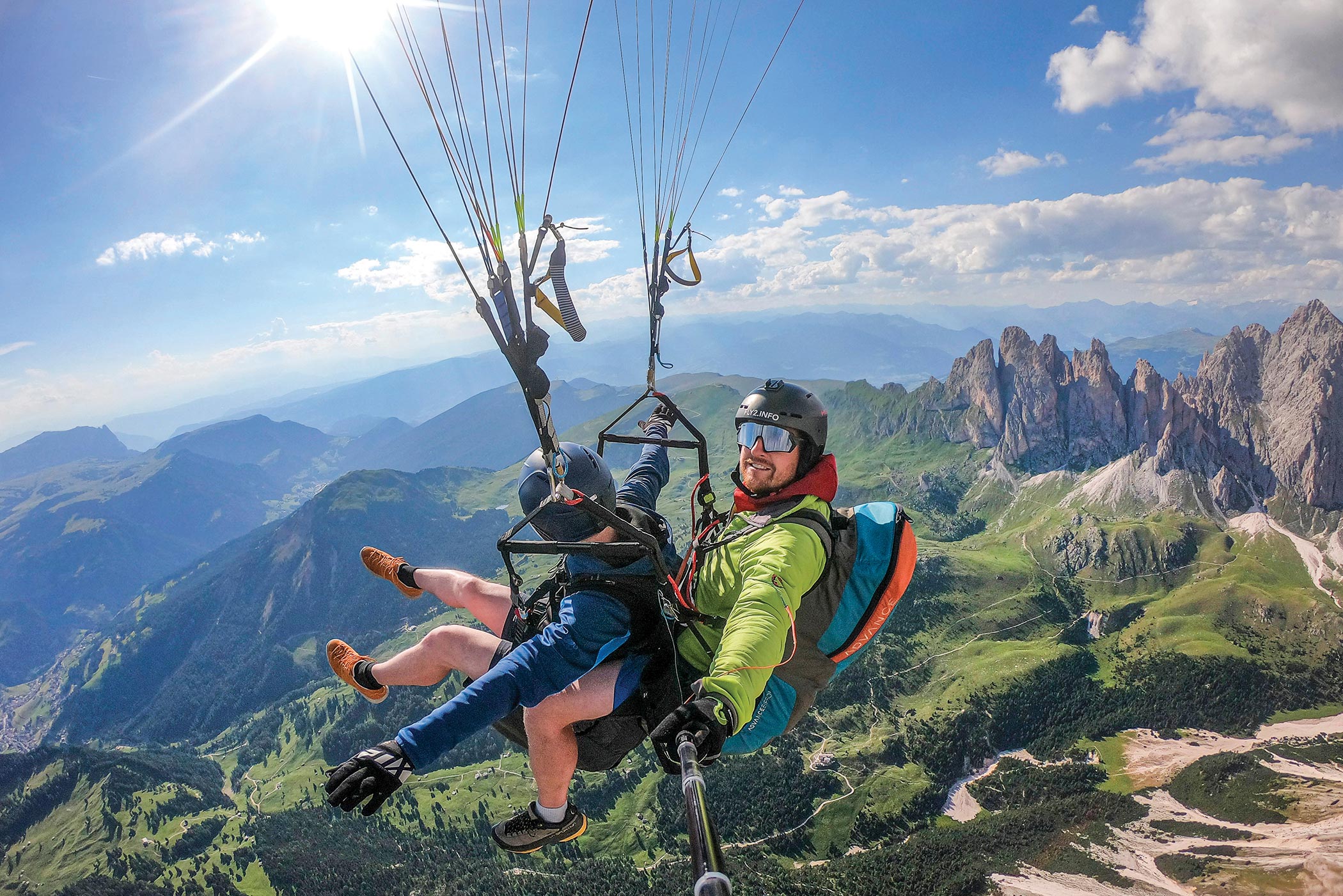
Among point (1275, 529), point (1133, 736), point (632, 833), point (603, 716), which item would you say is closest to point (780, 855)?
point (632, 833)

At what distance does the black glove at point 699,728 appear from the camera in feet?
11.9

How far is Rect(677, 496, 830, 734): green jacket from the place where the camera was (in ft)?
13.7

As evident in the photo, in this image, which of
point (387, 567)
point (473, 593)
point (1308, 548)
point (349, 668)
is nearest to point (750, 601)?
point (473, 593)

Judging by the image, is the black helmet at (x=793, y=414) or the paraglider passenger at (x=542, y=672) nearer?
the paraglider passenger at (x=542, y=672)

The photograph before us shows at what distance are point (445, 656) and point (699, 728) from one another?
4492 mm

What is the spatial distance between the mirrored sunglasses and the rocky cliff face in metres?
203

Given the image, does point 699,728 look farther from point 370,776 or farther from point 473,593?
point 473,593

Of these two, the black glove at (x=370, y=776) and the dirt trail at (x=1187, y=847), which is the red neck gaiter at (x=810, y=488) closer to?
the black glove at (x=370, y=776)

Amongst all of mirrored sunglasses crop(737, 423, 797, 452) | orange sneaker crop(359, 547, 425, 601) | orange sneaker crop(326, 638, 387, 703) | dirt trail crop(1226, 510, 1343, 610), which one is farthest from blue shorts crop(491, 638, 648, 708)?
dirt trail crop(1226, 510, 1343, 610)

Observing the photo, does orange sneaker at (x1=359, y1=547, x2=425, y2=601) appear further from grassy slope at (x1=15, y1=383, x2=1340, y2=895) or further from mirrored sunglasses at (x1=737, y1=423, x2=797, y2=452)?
grassy slope at (x1=15, y1=383, x2=1340, y2=895)

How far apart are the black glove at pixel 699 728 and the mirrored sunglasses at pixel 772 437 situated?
357 centimetres

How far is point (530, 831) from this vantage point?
6207mm

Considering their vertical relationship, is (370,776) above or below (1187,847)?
above

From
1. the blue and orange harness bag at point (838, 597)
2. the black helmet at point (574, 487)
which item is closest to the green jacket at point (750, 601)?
the blue and orange harness bag at point (838, 597)
